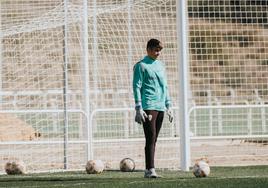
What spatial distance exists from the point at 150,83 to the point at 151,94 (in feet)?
0.51

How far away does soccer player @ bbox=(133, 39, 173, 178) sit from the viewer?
14.3m

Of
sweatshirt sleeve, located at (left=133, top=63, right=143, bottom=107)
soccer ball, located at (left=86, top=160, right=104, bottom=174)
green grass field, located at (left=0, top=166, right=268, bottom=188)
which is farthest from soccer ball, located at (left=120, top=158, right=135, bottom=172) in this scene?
sweatshirt sleeve, located at (left=133, top=63, right=143, bottom=107)

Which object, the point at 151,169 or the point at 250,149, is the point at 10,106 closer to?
the point at 250,149

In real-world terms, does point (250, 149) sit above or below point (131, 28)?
below

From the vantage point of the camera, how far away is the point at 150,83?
14.4 meters

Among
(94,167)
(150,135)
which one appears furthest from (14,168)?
(150,135)

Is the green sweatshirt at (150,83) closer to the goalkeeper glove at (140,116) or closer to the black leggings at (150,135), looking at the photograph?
the black leggings at (150,135)

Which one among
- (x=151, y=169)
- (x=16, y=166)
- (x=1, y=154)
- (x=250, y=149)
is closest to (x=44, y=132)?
(x=1, y=154)

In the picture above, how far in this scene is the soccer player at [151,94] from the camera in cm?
1426

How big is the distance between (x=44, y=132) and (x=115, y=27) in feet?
12.4

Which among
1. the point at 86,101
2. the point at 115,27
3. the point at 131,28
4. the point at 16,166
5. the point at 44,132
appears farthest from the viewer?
the point at 44,132

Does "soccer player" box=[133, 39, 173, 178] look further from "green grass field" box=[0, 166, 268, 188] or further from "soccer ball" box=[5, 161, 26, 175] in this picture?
"soccer ball" box=[5, 161, 26, 175]

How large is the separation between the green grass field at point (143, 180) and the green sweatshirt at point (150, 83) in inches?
40.9

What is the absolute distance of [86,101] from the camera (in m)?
17.6
